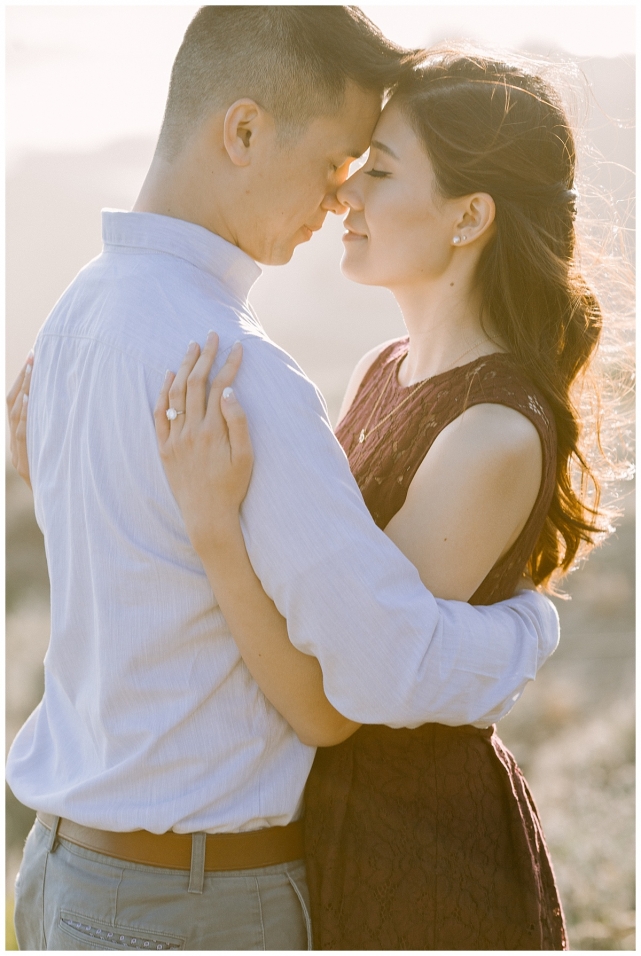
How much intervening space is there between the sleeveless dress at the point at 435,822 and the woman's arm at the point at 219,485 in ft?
1.23

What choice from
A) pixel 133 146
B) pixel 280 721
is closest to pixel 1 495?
pixel 280 721

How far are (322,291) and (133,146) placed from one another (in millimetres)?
1949

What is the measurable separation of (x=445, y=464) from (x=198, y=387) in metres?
0.52

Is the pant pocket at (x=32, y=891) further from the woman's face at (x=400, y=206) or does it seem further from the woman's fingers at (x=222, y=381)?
the woman's face at (x=400, y=206)

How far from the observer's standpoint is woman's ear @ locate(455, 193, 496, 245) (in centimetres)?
194

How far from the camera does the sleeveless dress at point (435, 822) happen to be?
1.65m

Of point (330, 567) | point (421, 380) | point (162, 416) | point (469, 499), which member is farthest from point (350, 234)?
point (330, 567)

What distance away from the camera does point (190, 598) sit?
148 centimetres

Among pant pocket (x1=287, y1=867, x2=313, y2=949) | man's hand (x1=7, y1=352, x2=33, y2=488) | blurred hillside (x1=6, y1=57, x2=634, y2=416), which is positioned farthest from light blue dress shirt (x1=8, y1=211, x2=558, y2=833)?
blurred hillside (x1=6, y1=57, x2=634, y2=416)

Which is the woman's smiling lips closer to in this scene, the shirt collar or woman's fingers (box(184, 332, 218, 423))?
the shirt collar

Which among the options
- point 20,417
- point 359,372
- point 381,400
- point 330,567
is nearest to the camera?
point 330,567

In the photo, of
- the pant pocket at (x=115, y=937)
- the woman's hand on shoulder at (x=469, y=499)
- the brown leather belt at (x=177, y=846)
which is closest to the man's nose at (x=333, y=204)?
the woman's hand on shoulder at (x=469, y=499)

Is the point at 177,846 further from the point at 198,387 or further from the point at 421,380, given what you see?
the point at 421,380

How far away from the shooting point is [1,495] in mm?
2326
